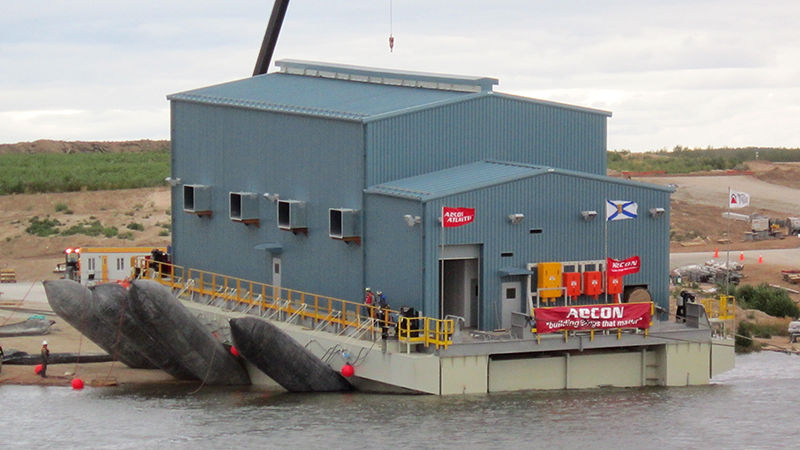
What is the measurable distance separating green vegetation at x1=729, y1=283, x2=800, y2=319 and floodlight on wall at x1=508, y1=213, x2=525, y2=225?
22195 millimetres

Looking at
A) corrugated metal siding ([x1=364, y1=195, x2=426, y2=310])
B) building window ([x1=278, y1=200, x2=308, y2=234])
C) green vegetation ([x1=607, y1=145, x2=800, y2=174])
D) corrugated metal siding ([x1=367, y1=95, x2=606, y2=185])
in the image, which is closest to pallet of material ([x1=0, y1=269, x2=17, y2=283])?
building window ([x1=278, y1=200, x2=308, y2=234])

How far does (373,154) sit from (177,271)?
42.9 feet

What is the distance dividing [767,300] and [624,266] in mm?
20582

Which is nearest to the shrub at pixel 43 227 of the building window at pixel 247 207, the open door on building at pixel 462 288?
the building window at pixel 247 207

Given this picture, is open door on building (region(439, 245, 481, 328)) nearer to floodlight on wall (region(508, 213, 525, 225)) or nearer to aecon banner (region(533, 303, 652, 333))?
floodlight on wall (region(508, 213, 525, 225))

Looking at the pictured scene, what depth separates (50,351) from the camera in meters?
46.2

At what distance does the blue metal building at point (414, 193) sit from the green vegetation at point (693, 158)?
6252cm

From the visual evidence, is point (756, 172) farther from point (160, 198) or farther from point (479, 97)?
point (479, 97)

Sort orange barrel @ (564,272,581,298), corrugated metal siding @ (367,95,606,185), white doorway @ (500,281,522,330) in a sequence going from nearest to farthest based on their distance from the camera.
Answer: white doorway @ (500,281,522,330) < orange barrel @ (564,272,581,298) < corrugated metal siding @ (367,95,606,185)

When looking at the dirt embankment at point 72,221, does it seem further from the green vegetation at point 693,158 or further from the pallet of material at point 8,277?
the green vegetation at point 693,158

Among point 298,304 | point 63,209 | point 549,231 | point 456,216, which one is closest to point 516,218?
point 549,231

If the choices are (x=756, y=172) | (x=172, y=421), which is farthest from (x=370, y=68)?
(x=756, y=172)

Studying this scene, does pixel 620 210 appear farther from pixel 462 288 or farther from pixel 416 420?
pixel 416 420

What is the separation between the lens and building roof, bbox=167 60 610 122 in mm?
40469
